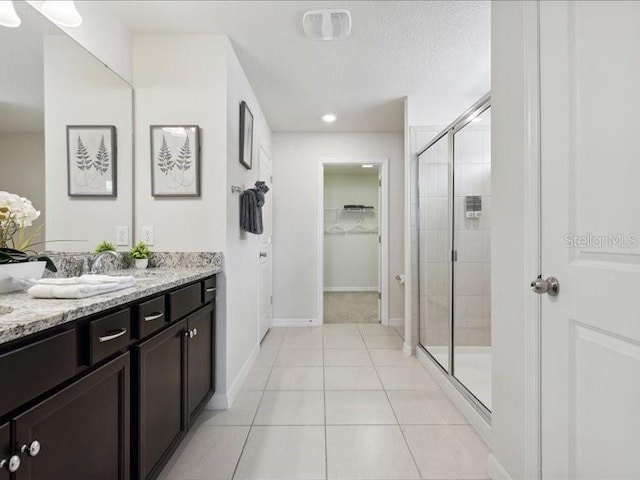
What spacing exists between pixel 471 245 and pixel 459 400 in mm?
1084

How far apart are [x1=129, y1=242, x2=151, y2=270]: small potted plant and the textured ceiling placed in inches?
54.2

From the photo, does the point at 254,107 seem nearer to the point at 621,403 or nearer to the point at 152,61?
the point at 152,61

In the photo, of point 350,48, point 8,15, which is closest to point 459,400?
point 350,48

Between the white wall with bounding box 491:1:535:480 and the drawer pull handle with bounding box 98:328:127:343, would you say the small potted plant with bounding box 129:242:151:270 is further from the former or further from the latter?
the white wall with bounding box 491:1:535:480

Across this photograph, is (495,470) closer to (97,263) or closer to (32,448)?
(32,448)

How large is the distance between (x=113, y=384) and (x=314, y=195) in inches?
123

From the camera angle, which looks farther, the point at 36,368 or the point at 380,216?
the point at 380,216

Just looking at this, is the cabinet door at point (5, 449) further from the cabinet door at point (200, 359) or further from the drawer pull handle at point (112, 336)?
the cabinet door at point (200, 359)

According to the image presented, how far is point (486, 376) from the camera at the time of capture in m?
2.08

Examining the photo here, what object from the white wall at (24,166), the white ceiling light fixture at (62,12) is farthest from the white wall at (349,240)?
the white wall at (24,166)

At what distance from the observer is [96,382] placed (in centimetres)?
95

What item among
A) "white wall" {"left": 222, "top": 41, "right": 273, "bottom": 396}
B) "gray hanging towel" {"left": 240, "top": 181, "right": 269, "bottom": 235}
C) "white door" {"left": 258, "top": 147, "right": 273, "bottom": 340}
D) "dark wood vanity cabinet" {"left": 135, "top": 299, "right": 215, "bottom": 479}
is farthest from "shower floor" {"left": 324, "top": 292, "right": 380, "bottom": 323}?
"dark wood vanity cabinet" {"left": 135, "top": 299, "right": 215, "bottom": 479}

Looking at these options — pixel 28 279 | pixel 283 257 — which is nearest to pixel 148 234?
pixel 28 279

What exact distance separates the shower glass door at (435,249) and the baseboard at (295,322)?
1459 mm
